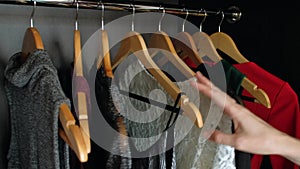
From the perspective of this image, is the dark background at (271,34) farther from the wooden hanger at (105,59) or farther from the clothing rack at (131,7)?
the wooden hanger at (105,59)

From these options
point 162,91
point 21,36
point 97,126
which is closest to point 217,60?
point 162,91

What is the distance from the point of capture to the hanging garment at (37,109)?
0.61m

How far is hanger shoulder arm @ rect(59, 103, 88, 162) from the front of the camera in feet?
1.74

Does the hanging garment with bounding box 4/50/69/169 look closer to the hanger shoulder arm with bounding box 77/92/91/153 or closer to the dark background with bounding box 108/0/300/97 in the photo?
the hanger shoulder arm with bounding box 77/92/91/153

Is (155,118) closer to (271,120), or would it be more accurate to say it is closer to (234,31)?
(271,120)

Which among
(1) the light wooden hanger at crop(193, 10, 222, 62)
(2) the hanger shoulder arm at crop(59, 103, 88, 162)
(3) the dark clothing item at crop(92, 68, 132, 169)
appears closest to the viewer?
Answer: (2) the hanger shoulder arm at crop(59, 103, 88, 162)

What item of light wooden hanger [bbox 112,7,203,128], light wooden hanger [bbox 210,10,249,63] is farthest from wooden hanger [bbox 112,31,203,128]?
light wooden hanger [bbox 210,10,249,63]

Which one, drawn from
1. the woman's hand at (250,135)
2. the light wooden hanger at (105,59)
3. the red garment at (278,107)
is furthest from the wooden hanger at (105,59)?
the red garment at (278,107)

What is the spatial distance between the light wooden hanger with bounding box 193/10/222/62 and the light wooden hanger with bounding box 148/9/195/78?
0.09 m

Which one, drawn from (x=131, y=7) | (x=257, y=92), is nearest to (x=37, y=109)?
(x=131, y=7)

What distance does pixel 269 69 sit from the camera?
36.3 inches

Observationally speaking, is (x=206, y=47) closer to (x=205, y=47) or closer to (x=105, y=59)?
(x=205, y=47)

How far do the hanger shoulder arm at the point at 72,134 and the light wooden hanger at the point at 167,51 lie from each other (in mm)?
254

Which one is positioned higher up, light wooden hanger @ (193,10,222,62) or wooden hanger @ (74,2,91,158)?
light wooden hanger @ (193,10,222,62)
